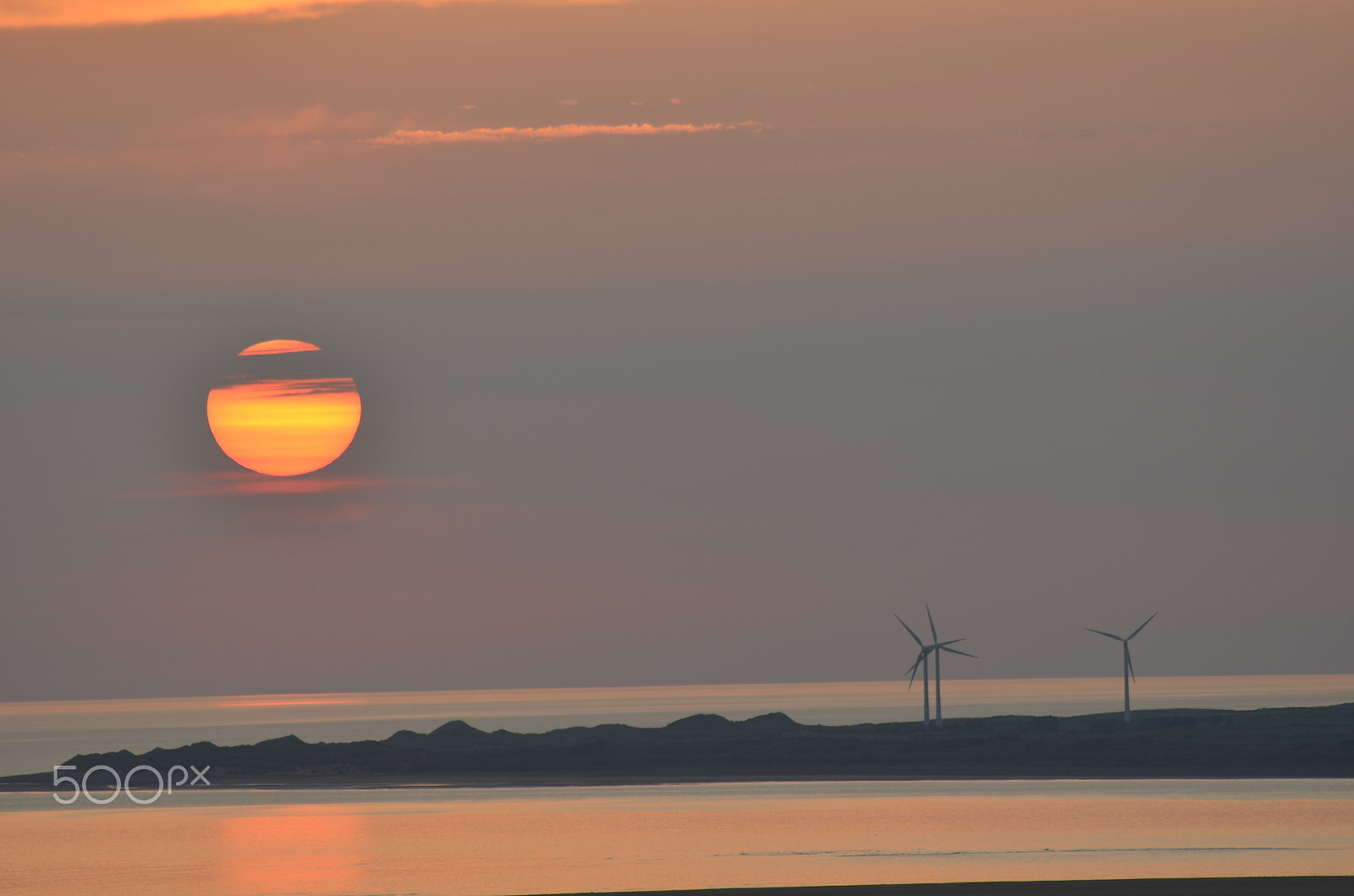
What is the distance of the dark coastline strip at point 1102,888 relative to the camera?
142 ft

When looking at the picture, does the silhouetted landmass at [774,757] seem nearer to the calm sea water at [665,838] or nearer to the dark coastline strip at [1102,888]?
the calm sea water at [665,838]

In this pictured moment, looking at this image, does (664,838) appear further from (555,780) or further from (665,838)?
(555,780)

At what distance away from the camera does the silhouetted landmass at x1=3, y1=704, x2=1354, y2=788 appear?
387 ft

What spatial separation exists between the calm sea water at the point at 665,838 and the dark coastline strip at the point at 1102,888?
5.53 m

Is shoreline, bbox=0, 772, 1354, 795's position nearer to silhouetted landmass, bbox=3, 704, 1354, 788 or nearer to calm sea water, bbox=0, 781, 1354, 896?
silhouetted landmass, bbox=3, 704, 1354, 788

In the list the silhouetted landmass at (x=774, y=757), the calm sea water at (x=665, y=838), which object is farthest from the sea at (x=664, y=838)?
the silhouetted landmass at (x=774, y=757)

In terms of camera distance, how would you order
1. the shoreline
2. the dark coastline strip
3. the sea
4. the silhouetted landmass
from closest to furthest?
the dark coastline strip < the sea < the shoreline < the silhouetted landmass

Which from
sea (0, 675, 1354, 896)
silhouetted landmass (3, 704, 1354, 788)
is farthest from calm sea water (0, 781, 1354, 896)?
silhouetted landmass (3, 704, 1354, 788)

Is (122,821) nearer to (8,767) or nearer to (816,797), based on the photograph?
(816,797)

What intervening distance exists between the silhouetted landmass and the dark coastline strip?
69.4 meters

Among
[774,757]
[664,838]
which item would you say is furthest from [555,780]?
[664,838]

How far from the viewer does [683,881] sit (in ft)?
172

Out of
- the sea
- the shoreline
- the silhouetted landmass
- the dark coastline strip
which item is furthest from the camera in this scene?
the silhouetted landmass

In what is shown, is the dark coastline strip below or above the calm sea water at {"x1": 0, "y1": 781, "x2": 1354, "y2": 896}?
below
